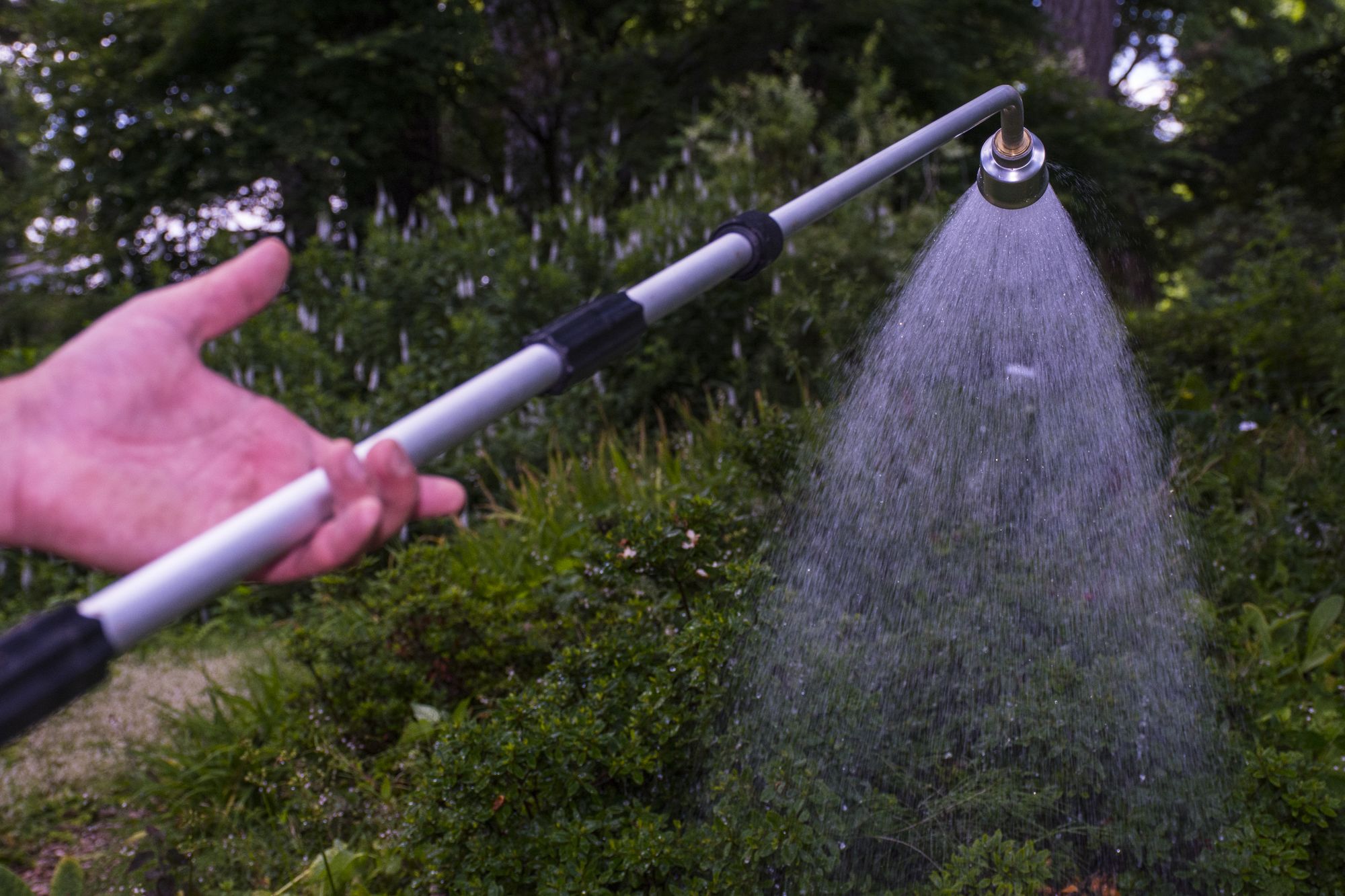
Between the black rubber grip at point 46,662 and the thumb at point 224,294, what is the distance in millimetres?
395

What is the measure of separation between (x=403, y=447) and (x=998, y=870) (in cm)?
131

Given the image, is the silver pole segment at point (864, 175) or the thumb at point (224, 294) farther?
the silver pole segment at point (864, 175)

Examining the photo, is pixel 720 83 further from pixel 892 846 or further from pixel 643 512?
pixel 892 846

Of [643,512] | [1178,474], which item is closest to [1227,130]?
[1178,474]

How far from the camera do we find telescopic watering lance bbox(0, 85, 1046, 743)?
0.74 metres

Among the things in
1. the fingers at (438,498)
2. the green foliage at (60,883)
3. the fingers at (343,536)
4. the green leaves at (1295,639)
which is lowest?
the green leaves at (1295,639)

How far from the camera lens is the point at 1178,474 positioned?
3211mm

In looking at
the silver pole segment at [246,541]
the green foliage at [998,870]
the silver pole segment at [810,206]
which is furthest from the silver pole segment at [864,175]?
the green foliage at [998,870]

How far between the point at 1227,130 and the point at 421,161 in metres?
8.52

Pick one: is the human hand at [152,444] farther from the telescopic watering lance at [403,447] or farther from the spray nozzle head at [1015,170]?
the spray nozzle head at [1015,170]

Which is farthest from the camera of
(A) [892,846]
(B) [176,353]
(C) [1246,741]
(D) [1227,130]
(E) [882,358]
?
(D) [1227,130]

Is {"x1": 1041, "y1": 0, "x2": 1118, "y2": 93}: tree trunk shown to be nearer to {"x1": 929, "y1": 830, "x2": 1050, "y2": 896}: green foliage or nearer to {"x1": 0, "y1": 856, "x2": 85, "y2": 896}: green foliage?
{"x1": 929, "y1": 830, "x2": 1050, "y2": 896}: green foliage

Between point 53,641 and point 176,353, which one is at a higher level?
point 176,353

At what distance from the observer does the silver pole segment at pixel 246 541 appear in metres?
0.76
